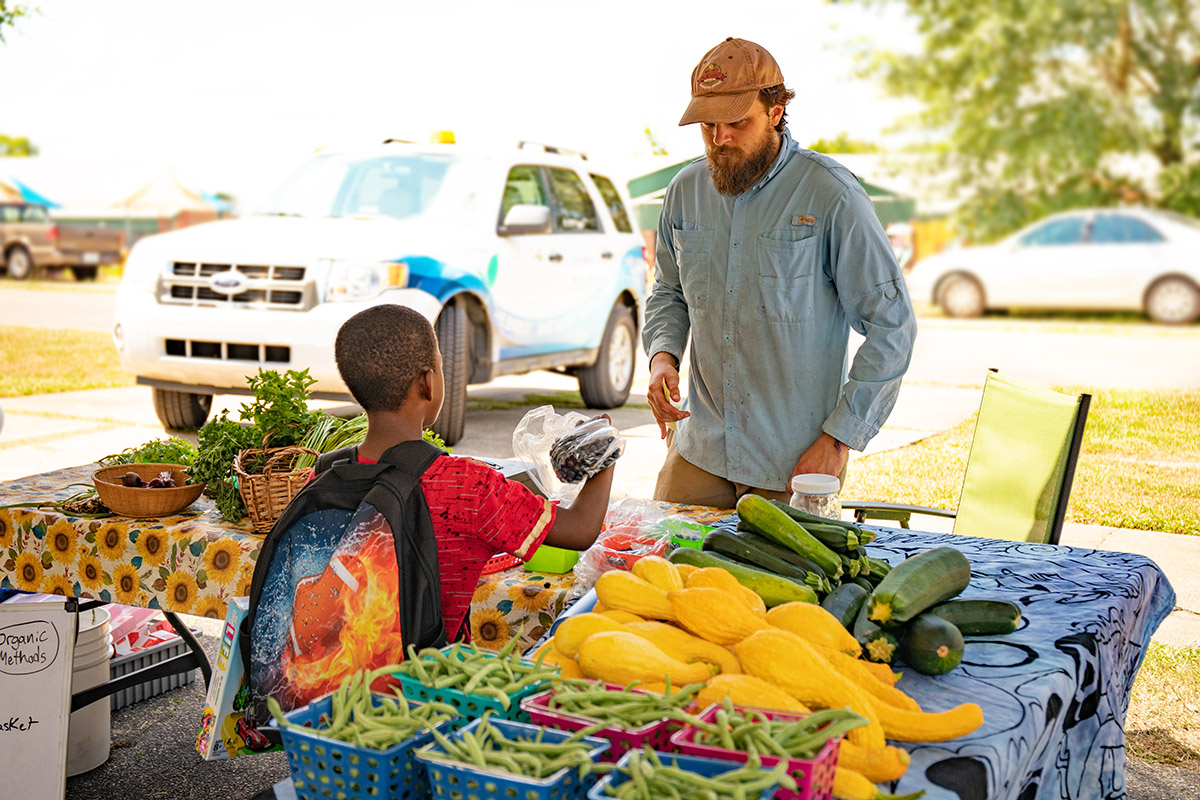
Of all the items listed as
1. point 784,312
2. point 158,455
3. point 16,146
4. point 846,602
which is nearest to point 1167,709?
point 784,312

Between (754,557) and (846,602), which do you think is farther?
(754,557)

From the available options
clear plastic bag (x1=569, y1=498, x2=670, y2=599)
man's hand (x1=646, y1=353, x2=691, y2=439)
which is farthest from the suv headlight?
clear plastic bag (x1=569, y1=498, x2=670, y2=599)

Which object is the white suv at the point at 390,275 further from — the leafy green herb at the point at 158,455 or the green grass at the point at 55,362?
the leafy green herb at the point at 158,455

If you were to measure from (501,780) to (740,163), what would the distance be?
8.65 feet

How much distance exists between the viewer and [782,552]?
232 cm

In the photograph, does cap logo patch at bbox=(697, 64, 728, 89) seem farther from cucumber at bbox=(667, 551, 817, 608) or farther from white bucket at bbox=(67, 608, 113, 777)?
white bucket at bbox=(67, 608, 113, 777)

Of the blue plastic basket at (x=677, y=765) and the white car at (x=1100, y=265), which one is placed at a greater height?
the white car at (x=1100, y=265)

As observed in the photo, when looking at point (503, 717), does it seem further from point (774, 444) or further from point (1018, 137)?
point (1018, 137)

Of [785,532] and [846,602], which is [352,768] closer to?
[846,602]

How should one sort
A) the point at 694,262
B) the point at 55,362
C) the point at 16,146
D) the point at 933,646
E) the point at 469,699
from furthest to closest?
1. the point at 16,146
2. the point at 55,362
3. the point at 694,262
4. the point at 933,646
5. the point at 469,699

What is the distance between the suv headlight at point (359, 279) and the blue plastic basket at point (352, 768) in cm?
640

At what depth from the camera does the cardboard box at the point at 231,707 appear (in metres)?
2.58

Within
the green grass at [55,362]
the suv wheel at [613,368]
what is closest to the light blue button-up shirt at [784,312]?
the suv wheel at [613,368]

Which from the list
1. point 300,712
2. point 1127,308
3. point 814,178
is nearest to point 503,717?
point 300,712
